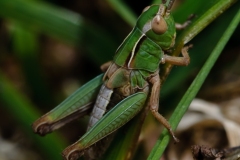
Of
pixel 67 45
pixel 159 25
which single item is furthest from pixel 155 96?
pixel 67 45

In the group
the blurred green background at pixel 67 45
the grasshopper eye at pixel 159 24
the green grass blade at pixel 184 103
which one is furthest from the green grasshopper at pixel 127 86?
the green grass blade at pixel 184 103

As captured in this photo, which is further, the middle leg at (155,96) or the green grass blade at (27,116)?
the green grass blade at (27,116)

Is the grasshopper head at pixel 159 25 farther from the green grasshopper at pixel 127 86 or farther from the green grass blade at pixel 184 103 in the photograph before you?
the green grass blade at pixel 184 103

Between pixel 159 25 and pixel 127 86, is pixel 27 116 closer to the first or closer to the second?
pixel 127 86

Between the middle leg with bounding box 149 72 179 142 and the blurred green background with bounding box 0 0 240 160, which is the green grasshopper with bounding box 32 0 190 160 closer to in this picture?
the middle leg with bounding box 149 72 179 142

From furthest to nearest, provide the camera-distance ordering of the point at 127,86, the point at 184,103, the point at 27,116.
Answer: the point at 27,116 → the point at 127,86 → the point at 184,103

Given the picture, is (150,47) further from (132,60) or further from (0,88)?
(0,88)

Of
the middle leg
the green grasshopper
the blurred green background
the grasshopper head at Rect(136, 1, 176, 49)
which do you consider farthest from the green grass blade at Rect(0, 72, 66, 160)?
the grasshopper head at Rect(136, 1, 176, 49)
